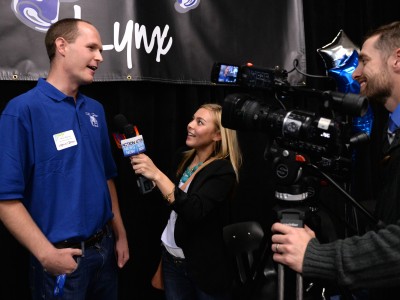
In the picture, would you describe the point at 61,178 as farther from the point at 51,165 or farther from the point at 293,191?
the point at 293,191

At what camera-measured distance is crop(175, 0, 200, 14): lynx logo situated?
6.22 ft

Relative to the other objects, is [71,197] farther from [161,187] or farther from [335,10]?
[335,10]

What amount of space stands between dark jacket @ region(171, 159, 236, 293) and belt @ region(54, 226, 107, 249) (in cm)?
27

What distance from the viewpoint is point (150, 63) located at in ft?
5.96

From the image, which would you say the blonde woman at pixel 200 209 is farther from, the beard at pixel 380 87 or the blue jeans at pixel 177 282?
the beard at pixel 380 87

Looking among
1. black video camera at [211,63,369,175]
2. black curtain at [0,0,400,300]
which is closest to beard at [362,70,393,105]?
black video camera at [211,63,369,175]

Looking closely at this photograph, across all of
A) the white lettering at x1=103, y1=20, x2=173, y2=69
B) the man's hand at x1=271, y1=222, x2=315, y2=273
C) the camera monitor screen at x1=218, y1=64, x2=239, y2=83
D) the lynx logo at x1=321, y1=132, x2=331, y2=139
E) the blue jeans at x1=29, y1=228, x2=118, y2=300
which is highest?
the white lettering at x1=103, y1=20, x2=173, y2=69

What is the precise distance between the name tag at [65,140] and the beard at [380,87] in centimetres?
92

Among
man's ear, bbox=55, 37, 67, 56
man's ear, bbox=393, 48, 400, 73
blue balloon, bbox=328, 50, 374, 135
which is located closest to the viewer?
man's ear, bbox=393, 48, 400, 73

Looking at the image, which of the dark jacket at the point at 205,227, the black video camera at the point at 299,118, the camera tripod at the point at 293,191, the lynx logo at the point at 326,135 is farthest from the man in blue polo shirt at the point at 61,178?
the lynx logo at the point at 326,135

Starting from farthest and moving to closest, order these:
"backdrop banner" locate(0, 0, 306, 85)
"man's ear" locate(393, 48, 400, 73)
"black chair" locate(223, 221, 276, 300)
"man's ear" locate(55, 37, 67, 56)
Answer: "backdrop banner" locate(0, 0, 306, 85), "man's ear" locate(55, 37, 67, 56), "black chair" locate(223, 221, 276, 300), "man's ear" locate(393, 48, 400, 73)

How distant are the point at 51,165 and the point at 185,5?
1021 millimetres

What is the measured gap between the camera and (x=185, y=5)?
75.4 inches

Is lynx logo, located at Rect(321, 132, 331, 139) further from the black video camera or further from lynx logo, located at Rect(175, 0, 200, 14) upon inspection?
lynx logo, located at Rect(175, 0, 200, 14)
